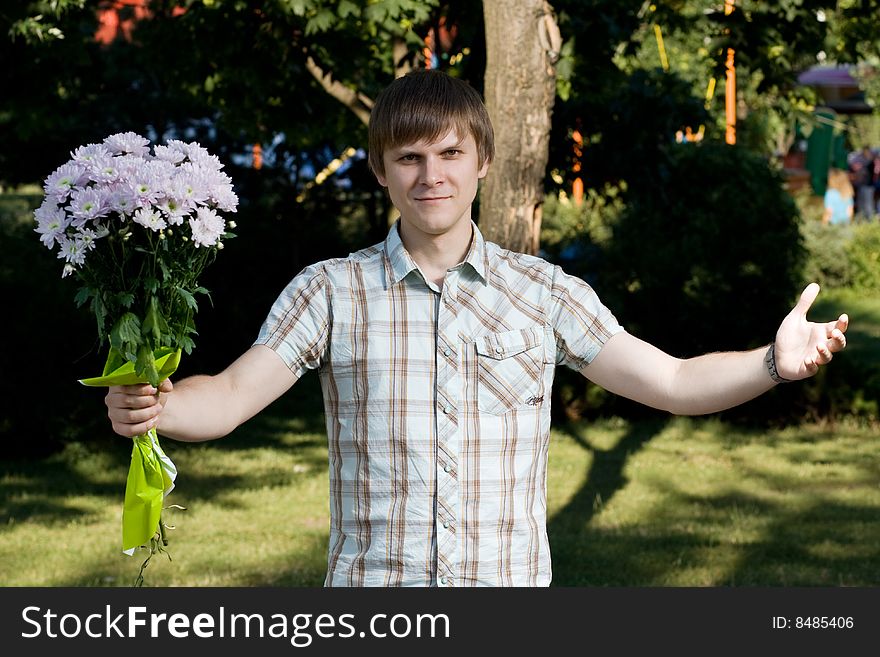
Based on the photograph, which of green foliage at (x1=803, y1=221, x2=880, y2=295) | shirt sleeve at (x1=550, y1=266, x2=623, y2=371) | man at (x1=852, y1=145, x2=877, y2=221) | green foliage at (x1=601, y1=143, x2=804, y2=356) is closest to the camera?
shirt sleeve at (x1=550, y1=266, x2=623, y2=371)

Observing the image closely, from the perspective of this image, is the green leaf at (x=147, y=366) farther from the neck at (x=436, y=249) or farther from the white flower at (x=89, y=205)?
the neck at (x=436, y=249)

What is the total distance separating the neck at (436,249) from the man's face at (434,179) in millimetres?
32

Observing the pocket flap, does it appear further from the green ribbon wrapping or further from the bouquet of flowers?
the green ribbon wrapping

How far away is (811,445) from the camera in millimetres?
10672

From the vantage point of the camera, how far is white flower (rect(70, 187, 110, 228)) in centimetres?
264

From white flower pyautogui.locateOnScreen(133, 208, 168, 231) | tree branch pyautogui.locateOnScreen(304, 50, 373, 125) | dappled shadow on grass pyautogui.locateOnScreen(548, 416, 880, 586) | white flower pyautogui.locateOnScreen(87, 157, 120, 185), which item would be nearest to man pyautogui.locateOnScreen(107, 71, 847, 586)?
white flower pyautogui.locateOnScreen(133, 208, 168, 231)

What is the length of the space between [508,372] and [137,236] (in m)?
0.85

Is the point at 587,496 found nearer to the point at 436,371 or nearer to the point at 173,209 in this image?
the point at 436,371

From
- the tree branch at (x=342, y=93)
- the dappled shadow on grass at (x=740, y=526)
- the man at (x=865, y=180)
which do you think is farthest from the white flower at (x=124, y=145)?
the man at (x=865, y=180)

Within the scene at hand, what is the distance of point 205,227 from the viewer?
107 inches

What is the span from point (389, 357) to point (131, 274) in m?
0.58

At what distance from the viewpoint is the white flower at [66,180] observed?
2686 millimetres

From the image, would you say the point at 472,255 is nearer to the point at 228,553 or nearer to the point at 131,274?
the point at 131,274

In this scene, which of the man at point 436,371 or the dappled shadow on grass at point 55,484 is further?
the dappled shadow on grass at point 55,484
